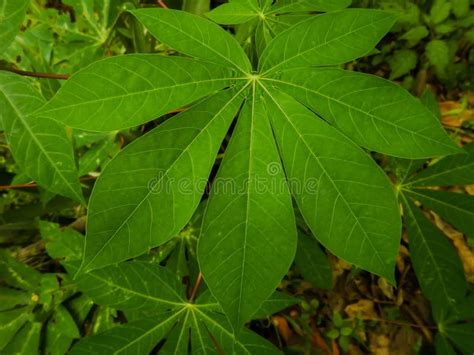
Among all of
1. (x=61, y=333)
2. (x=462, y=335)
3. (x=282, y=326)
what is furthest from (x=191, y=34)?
(x=462, y=335)

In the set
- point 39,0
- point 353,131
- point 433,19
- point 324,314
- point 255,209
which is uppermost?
point 39,0

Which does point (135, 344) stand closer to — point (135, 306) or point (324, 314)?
point (135, 306)

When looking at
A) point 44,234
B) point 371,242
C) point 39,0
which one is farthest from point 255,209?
point 39,0

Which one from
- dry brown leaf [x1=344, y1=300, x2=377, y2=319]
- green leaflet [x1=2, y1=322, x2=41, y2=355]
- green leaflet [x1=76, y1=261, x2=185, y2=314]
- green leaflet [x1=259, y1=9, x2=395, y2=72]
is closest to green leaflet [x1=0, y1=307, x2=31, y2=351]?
green leaflet [x1=2, y1=322, x2=41, y2=355]

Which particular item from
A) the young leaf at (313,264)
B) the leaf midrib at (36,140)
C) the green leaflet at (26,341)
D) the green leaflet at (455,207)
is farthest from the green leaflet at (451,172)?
the green leaflet at (26,341)

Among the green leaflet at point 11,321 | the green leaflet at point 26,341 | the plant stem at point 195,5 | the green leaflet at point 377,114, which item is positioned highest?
the plant stem at point 195,5

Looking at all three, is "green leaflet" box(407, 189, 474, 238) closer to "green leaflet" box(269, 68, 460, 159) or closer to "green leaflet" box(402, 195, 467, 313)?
"green leaflet" box(402, 195, 467, 313)

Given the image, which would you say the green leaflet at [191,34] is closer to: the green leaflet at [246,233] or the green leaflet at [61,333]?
the green leaflet at [246,233]
